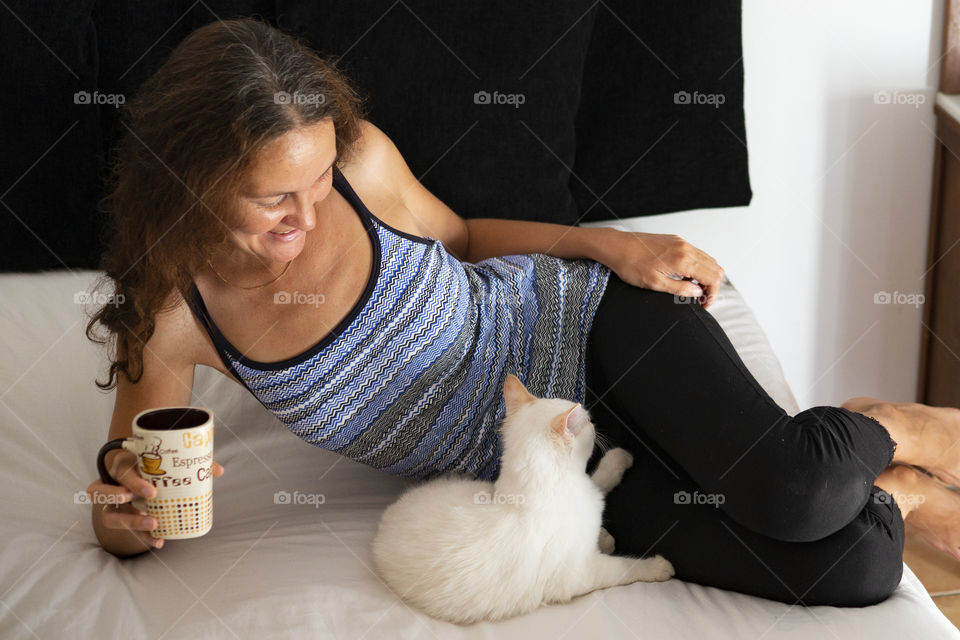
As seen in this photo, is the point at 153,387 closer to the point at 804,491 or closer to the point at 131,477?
the point at 131,477

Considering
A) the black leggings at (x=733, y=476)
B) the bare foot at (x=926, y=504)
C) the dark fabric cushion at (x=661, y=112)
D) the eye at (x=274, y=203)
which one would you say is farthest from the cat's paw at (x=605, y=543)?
the dark fabric cushion at (x=661, y=112)

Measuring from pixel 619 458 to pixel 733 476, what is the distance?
7.4 inches

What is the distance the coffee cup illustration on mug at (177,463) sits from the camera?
915mm

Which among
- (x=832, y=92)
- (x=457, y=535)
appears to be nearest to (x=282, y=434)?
(x=457, y=535)

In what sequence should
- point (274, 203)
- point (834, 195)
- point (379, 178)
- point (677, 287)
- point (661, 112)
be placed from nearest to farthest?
point (274, 203) → point (677, 287) → point (379, 178) → point (661, 112) → point (834, 195)

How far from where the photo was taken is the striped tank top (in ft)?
3.80

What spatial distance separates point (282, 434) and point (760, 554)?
80 cm

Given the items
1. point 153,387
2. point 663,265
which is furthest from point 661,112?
point 153,387

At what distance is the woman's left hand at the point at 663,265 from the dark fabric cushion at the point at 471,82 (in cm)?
43

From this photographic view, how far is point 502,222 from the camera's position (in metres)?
1.51

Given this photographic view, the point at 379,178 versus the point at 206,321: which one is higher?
the point at 379,178

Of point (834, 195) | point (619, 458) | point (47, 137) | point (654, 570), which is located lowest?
Result: point (654, 570)

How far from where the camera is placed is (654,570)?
3.68 ft

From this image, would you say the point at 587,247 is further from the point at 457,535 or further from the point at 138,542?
the point at 138,542
